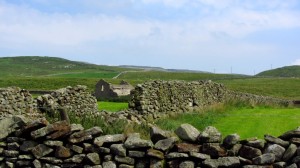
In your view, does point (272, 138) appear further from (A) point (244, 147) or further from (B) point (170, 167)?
(B) point (170, 167)

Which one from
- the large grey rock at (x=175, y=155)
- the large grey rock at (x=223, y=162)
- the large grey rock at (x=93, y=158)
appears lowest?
the large grey rock at (x=93, y=158)

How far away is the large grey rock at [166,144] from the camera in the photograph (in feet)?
30.1

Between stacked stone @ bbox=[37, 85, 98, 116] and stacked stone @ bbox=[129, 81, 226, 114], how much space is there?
229 cm

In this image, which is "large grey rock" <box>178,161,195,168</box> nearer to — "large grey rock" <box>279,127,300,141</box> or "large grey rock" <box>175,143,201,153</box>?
"large grey rock" <box>175,143,201,153</box>

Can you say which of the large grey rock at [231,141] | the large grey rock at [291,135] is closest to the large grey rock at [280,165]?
the large grey rock at [291,135]

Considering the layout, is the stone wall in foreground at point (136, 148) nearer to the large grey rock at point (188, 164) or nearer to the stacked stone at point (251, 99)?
the large grey rock at point (188, 164)

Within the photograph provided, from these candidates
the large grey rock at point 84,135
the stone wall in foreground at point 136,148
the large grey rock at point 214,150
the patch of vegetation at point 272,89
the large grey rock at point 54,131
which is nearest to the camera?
the stone wall in foreground at point 136,148

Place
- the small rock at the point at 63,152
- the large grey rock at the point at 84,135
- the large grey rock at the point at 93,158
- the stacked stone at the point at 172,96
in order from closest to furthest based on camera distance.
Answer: the large grey rock at the point at 93,158 < the large grey rock at the point at 84,135 < the small rock at the point at 63,152 < the stacked stone at the point at 172,96

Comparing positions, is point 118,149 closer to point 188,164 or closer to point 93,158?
point 93,158

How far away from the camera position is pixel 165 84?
24594mm

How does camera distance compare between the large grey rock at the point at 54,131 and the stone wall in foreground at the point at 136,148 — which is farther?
the large grey rock at the point at 54,131

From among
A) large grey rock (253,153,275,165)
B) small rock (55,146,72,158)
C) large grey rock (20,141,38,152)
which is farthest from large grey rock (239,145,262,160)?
large grey rock (20,141,38,152)

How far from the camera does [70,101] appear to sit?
64.6 ft

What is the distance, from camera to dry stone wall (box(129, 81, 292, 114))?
73.7ft
